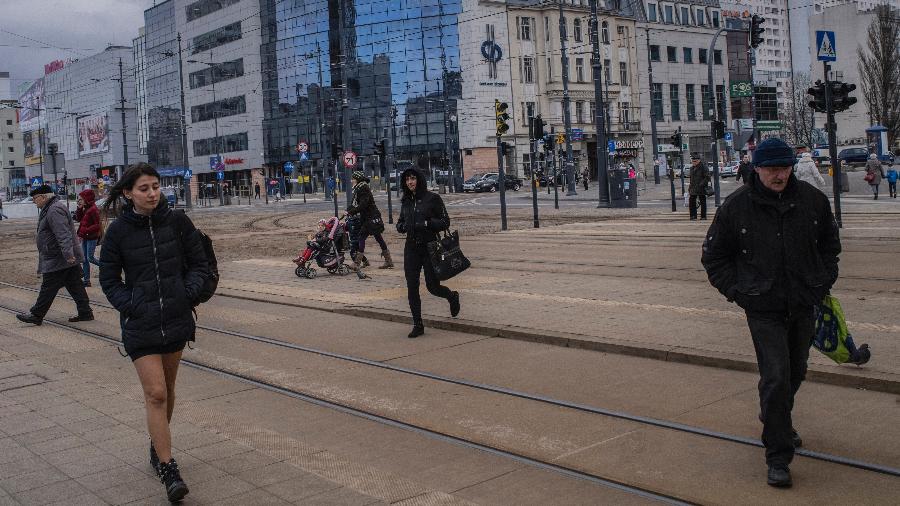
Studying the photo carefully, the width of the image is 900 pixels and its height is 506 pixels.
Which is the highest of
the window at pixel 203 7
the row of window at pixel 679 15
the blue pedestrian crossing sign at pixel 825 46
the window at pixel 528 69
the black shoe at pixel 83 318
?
the window at pixel 203 7

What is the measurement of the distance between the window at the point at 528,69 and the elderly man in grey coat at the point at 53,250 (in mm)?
64562

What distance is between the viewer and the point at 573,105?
76.3 m

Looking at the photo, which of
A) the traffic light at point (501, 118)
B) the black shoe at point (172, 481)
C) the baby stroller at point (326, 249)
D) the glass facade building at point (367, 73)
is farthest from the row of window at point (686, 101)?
the black shoe at point (172, 481)

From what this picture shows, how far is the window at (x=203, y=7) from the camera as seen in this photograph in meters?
91.4

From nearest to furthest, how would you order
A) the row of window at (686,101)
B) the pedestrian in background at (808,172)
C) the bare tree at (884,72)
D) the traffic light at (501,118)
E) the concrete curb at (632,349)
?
the concrete curb at (632,349), the pedestrian in background at (808,172), the traffic light at (501,118), the bare tree at (884,72), the row of window at (686,101)

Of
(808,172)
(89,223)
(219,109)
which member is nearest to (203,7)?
(219,109)

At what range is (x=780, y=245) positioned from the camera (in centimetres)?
491

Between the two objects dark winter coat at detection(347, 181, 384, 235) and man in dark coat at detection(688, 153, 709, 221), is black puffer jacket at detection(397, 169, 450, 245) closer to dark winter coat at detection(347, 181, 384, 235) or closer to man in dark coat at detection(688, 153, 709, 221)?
dark winter coat at detection(347, 181, 384, 235)

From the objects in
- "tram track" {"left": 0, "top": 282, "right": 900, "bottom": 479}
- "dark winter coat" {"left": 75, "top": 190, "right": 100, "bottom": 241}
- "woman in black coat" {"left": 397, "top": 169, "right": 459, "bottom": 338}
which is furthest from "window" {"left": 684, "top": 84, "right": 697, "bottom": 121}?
"tram track" {"left": 0, "top": 282, "right": 900, "bottom": 479}

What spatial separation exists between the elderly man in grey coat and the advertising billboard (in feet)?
353

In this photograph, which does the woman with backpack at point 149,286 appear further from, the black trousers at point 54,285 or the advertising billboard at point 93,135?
the advertising billboard at point 93,135

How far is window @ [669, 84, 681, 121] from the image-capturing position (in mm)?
86500

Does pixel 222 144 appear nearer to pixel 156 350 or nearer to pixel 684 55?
pixel 684 55

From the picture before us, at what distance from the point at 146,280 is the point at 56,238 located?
7377 millimetres
